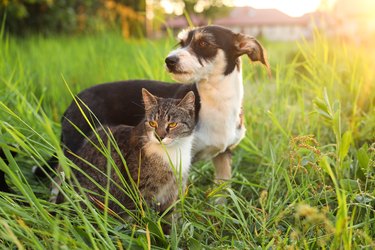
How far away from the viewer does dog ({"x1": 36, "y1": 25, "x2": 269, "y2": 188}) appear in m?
2.71

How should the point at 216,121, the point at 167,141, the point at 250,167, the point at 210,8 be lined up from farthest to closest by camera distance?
the point at 210,8 < the point at 250,167 < the point at 216,121 < the point at 167,141

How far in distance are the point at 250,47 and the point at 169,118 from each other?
31.5 inches

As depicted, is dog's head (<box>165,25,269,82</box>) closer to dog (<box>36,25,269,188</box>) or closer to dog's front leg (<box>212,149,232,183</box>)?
dog (<box>36,25,269,188</box>)

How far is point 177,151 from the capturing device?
2402 mm

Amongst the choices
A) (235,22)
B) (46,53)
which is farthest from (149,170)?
(235,22)

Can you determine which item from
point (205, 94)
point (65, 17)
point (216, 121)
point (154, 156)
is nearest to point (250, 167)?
point (216, 121)

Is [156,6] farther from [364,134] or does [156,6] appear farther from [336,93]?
[364,134]

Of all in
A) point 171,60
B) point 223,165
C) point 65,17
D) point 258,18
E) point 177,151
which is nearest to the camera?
point 177,151

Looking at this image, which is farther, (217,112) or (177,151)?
(217,112)

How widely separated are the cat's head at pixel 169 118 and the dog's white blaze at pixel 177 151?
4cm

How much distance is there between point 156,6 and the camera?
5.77 m

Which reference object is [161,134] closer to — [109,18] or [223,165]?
[223,165]

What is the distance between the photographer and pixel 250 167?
327cm

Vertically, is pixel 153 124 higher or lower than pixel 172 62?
lower
